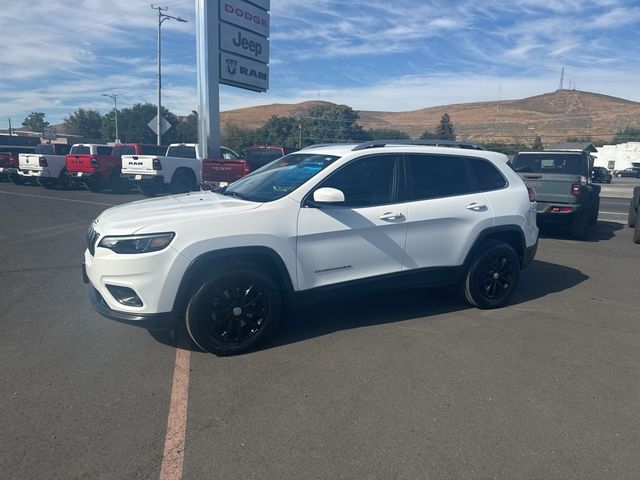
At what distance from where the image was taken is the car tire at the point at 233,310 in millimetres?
4039

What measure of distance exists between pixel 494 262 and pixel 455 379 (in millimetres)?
2068

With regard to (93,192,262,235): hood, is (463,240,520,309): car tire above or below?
below

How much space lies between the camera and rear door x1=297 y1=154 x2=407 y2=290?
4.45m

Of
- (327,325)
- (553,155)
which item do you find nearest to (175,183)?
(553,155)

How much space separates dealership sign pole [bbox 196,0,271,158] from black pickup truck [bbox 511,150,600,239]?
29.6 feet

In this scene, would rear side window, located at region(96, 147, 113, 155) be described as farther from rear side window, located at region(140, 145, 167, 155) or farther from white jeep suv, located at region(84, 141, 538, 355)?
white jeep suv, located at region(84, 141, 538, 355)

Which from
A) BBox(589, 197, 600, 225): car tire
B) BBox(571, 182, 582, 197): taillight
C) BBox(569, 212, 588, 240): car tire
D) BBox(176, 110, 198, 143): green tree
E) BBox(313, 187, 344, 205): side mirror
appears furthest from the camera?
BBox(176, 110, 198, 143): green tree

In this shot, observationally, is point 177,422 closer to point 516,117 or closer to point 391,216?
point 391,216

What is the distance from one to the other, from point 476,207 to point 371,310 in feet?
5.16

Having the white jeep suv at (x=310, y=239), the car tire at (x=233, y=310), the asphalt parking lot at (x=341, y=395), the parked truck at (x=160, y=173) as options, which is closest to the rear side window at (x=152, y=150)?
the parked truck at (x=160, y=173)

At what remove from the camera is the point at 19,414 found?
3240mm

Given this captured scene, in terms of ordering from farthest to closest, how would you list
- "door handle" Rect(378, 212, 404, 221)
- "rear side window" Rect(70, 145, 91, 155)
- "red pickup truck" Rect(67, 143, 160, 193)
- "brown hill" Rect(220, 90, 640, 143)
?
1. "brown hill" Rect(220, 90, 640, 143)
2. "rear side window" Rect(70, 145, 91, 155)
3. "red pickup truck" Rect(67, 143, 160, 193)
4. "door handle" Rect(378, 212, 404, 221)

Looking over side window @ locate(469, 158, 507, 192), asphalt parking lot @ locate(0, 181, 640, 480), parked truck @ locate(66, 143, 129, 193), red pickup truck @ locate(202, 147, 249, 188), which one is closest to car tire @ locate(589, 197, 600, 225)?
asphalt parking lot @ locate(0, 181, 640, 480)

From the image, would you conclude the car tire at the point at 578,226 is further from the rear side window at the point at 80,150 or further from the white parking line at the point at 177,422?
the rear side window at the point at 80,150
